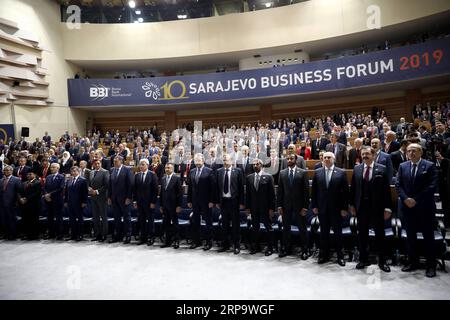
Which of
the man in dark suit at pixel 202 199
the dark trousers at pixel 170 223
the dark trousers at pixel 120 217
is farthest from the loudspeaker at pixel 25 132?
the man in dark suit at pixel 202 199

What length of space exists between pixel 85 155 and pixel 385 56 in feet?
35.0

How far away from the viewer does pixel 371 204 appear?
3900mm

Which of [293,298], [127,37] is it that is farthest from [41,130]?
[293,298]

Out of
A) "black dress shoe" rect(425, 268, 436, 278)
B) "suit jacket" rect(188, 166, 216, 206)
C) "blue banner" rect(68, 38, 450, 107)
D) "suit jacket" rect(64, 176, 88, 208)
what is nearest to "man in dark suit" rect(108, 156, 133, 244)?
"suit jacket" rect(64, 176, 88, 208)

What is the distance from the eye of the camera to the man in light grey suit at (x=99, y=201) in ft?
19.2

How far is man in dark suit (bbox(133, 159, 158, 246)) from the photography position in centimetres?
544

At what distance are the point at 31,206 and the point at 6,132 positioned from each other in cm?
818

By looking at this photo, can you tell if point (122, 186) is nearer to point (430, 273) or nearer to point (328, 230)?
point (328, 230)

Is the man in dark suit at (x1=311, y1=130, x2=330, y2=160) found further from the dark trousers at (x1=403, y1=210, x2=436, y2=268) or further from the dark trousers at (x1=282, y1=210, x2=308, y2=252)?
the dark trousers at (x1=403, y1=210, x2=436, y2=268)

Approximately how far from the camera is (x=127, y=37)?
50.3 feet

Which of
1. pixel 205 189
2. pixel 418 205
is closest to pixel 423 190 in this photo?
pixel 418 205

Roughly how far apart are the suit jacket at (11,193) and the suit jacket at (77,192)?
1.15 m

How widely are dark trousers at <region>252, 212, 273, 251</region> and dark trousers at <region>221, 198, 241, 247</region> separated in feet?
0.83

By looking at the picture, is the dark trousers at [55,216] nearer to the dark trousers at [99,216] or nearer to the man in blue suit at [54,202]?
the man in blue suit at [54,202]
